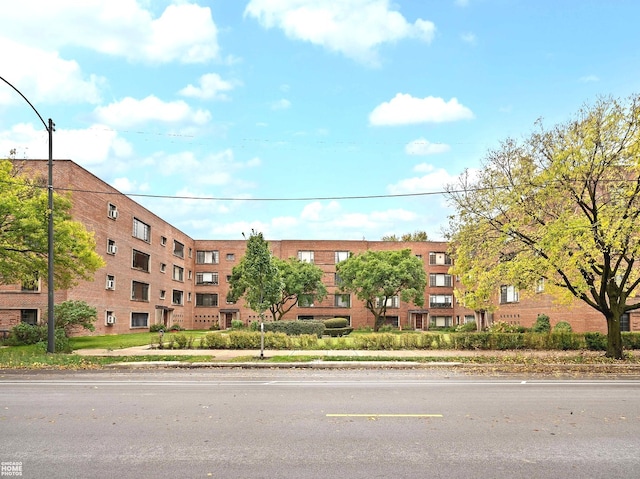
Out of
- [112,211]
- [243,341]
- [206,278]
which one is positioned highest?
[112,211]

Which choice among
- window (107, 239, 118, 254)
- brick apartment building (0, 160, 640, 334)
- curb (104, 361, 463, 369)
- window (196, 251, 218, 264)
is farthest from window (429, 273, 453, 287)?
curb (104, 361, 463, 369)

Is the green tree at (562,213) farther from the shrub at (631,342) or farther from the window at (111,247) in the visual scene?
the window at (111,247)

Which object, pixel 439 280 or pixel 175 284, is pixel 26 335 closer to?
pixel 175 284

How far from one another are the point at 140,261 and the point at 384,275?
22.1m

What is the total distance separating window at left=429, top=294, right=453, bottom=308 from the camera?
219 ft

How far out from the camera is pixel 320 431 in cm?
776

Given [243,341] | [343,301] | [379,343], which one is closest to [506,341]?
[379,343]

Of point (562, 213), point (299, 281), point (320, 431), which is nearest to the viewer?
point (320, 431)

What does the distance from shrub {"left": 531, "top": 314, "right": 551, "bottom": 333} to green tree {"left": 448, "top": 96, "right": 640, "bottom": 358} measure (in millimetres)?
17236

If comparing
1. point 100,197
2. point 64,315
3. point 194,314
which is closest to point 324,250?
point 194,314

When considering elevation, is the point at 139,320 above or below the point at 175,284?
below

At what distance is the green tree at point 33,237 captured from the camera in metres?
21.0

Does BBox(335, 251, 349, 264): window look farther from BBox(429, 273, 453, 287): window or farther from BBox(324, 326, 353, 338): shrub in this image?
BBox(324, 326, 353, 338): shrub

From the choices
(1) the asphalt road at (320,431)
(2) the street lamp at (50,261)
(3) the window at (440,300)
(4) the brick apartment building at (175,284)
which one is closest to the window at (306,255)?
(4) the brick apartment building at (175,284)
